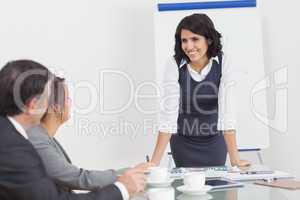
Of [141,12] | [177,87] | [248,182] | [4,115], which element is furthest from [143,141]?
[4,115]

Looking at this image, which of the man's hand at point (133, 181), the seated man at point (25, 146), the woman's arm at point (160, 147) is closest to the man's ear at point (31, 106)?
the seated man at point (25, 146)

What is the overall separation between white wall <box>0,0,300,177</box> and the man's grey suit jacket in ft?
6.09

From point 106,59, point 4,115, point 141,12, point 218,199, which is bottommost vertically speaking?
point 218,199

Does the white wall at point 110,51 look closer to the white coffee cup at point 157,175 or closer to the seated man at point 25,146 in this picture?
the white coffee cup at point 157,175

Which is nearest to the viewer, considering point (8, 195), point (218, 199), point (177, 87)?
point (8, 195)

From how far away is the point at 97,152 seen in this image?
11.0 feet

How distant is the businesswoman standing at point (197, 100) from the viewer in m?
2.19

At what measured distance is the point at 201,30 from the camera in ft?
7.16

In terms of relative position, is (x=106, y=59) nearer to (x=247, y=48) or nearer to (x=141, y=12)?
(x=141, y=12)

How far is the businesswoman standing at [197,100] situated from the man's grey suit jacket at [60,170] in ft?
2.31

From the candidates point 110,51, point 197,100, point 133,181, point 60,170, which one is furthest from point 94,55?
point 133,181

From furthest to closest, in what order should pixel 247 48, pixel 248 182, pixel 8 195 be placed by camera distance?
1. pixel 247 48
2. pixel 248 182
3. pixel 8 195

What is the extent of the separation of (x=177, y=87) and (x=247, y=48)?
1.10 metres

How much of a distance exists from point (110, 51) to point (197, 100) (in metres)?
1.19
